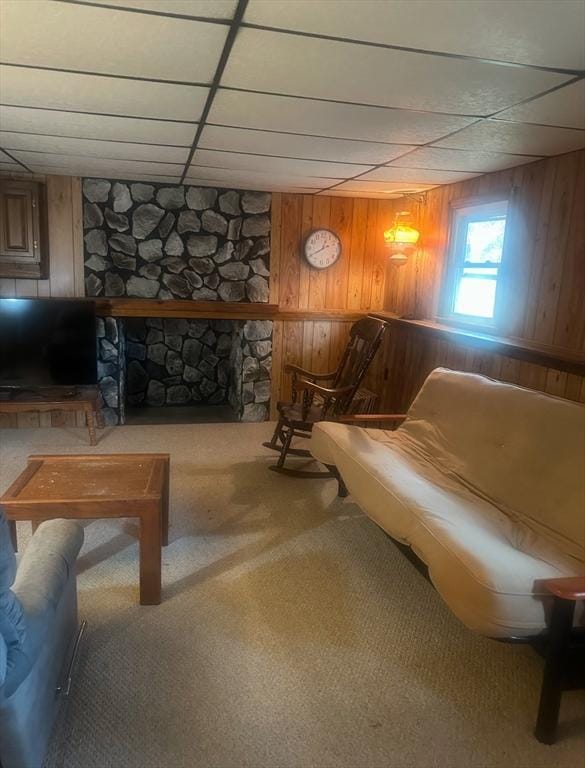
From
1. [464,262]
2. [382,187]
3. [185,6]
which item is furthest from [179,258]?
[185,6]

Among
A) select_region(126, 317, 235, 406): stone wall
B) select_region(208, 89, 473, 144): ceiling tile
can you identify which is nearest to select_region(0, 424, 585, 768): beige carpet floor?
select_region(208, 89, 473, 144): ceiling tile

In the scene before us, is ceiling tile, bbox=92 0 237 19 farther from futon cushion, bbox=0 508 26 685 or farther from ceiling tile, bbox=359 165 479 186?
ceiling tile, bbox=359 165 479 186

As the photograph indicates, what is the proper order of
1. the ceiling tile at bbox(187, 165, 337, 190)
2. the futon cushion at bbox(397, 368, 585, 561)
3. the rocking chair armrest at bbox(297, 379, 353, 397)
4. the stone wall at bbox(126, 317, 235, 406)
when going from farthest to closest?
the stone wall at bbox(126, 317, 235, 406)
the ceiling tile at bbox(187, 165, 337, 190)
the rocking chair armrest at bbox(297, 379, 353, 397)
the futon cushion at bbox(397, 368, 585, 561)

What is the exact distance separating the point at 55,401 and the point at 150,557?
2.41 meters

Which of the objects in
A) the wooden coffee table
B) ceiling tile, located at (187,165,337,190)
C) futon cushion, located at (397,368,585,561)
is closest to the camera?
futon cushion, located at (397,368,585,561)

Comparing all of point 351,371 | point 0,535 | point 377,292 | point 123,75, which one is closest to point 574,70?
point 123,75

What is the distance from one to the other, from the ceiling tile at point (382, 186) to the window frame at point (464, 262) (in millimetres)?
345

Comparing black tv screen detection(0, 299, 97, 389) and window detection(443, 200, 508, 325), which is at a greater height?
window detection(443, 200, 508, 325)

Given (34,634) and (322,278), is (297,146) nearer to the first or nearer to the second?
(322,278)

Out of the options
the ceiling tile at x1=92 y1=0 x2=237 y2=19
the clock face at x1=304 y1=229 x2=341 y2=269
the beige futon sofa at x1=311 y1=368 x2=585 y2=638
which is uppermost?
the ceiling tile at x1=92 y1=0 x2=237 y2=19

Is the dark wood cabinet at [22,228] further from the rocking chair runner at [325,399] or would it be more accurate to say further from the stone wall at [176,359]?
the rocking chair runner at [325,399]

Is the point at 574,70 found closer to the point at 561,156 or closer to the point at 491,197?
the point at 561,156

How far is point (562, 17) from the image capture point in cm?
143

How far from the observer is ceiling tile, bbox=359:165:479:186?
11.6ft
